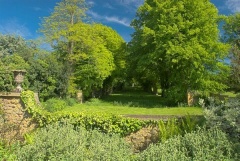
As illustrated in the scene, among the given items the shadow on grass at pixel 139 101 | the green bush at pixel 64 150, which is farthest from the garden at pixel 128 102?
the shadow on grass at pixel 139 101

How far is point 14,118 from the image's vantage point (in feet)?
31.0

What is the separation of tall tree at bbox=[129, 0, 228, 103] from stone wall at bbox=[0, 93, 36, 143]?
1217 cm

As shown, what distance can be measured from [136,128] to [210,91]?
13.0 metres

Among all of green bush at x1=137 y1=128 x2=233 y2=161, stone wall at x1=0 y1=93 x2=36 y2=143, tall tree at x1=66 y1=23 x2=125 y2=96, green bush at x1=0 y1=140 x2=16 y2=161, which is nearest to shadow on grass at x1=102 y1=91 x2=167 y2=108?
tall tree at x1=66 y1=23 x2=125 y2=96

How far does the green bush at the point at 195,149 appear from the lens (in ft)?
19.8

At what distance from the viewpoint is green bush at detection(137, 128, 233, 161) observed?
6023 mm

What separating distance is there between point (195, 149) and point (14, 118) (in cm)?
672

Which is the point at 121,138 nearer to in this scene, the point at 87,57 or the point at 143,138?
the point at 143,138

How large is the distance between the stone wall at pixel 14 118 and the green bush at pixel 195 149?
195 inches

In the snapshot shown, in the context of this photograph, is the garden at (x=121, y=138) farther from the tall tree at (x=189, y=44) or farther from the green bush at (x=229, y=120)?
the tall tree at (x=189, y=44)

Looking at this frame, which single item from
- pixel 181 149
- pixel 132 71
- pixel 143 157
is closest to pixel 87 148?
pixel 143 157

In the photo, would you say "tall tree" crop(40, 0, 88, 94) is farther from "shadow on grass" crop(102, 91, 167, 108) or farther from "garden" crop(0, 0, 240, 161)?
"shadow on grass" crop(102, 91, 167, 108)

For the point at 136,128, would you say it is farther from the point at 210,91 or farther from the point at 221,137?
the point at 210,91

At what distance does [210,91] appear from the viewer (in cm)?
1970
